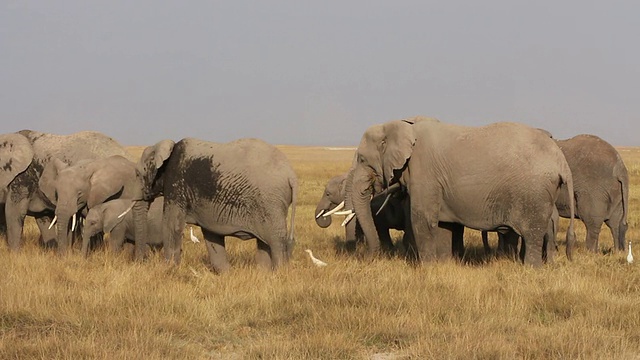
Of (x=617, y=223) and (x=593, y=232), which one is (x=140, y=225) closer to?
(x=593, y=232)

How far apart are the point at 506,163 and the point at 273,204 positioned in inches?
111

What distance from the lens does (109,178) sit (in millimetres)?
10766

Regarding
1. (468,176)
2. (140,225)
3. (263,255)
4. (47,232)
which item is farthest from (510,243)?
(47,232)

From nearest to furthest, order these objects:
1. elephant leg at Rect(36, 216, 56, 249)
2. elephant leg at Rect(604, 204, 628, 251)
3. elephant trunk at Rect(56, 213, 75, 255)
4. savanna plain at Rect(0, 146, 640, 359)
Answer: savanna plain at Rect(0, 146, 640, 359) → elephant trunk at Rect(56, 213, 75, 255) → elephant leg at Rect(604, 204, 628, 251) → elephant leg at Rect(36, 216, 56, 249)

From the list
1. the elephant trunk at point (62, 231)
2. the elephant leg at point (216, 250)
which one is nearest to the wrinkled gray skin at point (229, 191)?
the elephant leg at point (216, 250)

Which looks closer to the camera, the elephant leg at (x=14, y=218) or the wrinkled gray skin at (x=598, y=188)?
the elephant leg at (x=14, y=218)

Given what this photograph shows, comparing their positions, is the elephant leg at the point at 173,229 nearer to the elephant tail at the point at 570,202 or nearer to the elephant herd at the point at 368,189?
the elephant herd at the point at 368,189

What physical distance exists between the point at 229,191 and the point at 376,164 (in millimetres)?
2121

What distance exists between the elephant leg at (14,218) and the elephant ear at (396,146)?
5819 millimetres

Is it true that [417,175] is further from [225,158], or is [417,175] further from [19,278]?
[19,278]

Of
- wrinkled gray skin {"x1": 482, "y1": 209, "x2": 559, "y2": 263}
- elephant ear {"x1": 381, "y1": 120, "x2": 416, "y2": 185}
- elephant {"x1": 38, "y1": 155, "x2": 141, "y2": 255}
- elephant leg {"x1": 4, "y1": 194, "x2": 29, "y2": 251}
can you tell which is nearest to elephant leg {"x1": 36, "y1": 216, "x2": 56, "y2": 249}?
elephant leg {"x1": 4, "y1": 194, "x2": 29, "y2": 251}

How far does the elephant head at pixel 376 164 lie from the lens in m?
9.37

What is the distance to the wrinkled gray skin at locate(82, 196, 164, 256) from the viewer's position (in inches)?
428

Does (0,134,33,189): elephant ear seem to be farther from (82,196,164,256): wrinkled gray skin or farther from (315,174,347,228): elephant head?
(315,174,347,228): elephant head
